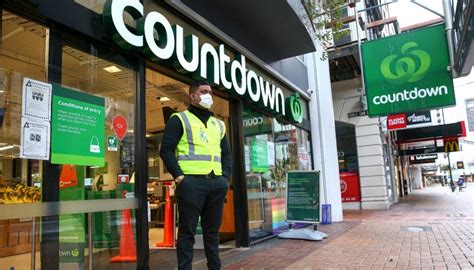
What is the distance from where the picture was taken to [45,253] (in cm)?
344

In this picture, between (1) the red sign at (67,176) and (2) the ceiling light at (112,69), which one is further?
(2) the ceiling light at (112,69)

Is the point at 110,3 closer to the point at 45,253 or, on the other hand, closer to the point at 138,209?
the point at 138,209

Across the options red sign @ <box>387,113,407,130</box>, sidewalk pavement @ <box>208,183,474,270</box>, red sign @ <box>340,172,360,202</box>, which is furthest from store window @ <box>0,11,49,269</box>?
red sign @ <box>387,113,407,130</box>

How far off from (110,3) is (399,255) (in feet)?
15.8

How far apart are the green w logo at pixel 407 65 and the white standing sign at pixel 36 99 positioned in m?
7.88

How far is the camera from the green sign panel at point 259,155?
7508 mm

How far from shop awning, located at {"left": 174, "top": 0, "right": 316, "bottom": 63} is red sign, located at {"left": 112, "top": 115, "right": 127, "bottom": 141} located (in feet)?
6.99

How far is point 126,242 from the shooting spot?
14.3 ft

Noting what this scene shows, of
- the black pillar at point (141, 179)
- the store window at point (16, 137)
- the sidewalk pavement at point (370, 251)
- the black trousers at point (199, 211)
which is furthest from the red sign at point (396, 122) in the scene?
the store window at point (16, 137)

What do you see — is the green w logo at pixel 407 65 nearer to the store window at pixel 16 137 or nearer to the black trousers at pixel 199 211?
the black trousers at pixel 199 211

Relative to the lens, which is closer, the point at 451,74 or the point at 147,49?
the point at 147,49

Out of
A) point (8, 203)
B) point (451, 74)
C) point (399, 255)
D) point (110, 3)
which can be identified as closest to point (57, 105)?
point (8, 203)

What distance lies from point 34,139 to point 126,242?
1.60m

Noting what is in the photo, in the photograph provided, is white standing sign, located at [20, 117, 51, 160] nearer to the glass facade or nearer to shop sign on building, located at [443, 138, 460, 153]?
the glass facade
